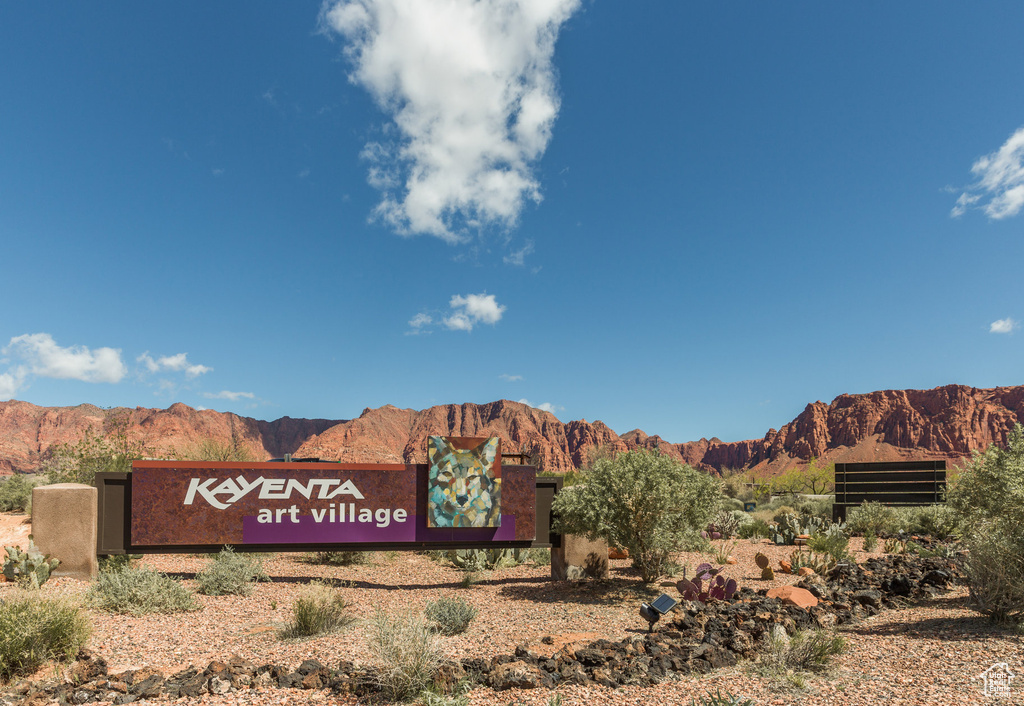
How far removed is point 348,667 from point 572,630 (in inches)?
151

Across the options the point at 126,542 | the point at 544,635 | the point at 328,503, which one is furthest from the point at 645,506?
the point at 126,542

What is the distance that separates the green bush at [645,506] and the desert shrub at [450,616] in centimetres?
375

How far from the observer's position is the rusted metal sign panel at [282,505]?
13.4 metres

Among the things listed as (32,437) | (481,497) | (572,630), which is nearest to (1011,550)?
(572,630)

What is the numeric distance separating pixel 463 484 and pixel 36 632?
8596 mm

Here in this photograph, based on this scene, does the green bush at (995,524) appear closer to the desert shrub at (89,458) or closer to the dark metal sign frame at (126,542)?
the dark metal sign frame at (126,542)

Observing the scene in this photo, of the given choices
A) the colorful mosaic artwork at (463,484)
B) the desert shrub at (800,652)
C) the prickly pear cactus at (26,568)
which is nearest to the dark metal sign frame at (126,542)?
the colorful mosaic artwork at (463,484)

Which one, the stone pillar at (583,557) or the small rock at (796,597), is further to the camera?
the stone pillar at (583,557)

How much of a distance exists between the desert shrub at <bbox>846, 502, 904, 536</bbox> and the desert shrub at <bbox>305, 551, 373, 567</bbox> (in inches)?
661

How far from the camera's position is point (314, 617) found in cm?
912

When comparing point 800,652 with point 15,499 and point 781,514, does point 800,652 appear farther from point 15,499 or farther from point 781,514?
point 15,499

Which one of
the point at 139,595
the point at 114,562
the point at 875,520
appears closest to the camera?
the point at 139,595

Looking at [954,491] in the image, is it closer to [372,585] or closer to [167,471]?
[372,585]

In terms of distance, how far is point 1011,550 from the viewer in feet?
30.6
